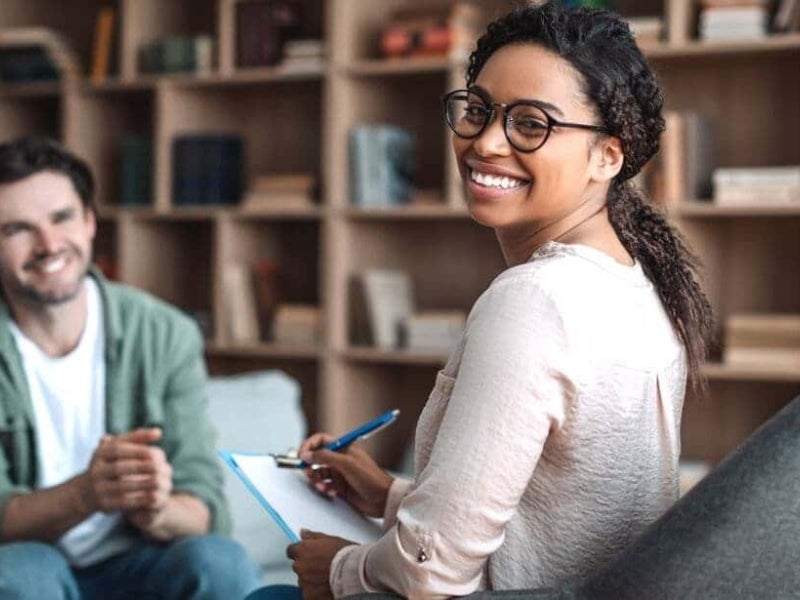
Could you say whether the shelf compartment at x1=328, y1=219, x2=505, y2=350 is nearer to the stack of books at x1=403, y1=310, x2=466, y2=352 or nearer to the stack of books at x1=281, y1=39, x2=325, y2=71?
the stack of books at x1=403, y1=310, x2=466, y2=352

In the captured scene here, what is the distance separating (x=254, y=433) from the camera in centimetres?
297

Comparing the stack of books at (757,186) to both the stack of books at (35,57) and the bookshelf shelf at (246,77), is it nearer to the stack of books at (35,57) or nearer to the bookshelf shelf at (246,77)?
the bookshelf shelf at (246,77)

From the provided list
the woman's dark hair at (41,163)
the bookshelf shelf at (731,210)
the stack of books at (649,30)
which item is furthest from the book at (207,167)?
the woman's dark hair at (41,163)

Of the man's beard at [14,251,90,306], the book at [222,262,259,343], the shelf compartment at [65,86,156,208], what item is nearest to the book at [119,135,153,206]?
the shelf compartment at [65,86,156,208]

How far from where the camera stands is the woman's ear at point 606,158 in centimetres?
131

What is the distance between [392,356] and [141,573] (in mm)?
1619

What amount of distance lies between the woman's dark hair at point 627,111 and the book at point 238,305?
9.07 ft

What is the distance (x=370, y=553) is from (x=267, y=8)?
10.2 ft

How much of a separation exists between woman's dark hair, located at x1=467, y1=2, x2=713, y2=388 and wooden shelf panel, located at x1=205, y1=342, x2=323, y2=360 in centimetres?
260

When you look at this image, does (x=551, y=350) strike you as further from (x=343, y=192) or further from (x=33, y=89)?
(x=33, y=89)

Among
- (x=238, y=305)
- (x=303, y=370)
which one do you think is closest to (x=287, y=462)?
(x=238, y=305)

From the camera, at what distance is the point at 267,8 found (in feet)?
13.4

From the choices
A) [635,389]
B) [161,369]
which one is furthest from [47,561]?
[635,389]

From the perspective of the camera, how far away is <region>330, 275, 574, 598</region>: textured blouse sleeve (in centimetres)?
114
